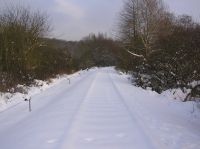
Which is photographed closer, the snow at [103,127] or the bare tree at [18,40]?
the snow at [103,127]

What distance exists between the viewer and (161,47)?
22750 millimetres

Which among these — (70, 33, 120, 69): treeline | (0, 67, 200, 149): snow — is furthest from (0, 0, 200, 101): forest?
(70, 33, 120, 69): treeline

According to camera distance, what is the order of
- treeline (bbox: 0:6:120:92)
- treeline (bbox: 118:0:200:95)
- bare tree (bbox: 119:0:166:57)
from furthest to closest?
1. bare tree (bbox: 119:0:166:57)
2. treeline (bbox: 0:6:120:92)
3. treeline (bbox: 118:0:200:95)

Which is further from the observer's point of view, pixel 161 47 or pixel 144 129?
pixel 161 47

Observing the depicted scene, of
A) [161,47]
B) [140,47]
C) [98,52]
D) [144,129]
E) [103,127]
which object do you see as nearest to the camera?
[144,129]

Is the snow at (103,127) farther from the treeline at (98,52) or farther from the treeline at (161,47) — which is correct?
the treeline at (98,52)

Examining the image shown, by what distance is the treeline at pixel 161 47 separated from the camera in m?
17.8

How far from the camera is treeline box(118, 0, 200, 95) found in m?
17.8

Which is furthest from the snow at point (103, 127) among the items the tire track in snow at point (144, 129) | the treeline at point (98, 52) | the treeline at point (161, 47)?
the treeline at point (98, 52)

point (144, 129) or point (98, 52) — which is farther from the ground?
point (98, 52)

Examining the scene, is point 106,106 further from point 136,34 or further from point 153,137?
point 136,34

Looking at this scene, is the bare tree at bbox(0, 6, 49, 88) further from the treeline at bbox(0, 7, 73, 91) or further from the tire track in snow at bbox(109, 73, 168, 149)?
the tire track in snow at bbox(109, 73, 168, 149)

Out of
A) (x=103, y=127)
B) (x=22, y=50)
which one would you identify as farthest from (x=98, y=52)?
(x=103, y=127)

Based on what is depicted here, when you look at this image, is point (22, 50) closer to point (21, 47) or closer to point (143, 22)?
point (21, 47)
